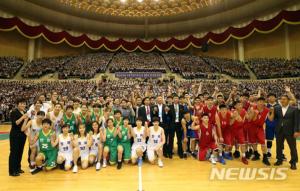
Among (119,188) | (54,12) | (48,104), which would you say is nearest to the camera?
(119,188)

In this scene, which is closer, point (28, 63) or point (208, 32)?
point (28, 63)

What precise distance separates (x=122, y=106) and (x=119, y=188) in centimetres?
307

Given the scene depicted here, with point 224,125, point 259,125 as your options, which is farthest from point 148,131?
point 259,125

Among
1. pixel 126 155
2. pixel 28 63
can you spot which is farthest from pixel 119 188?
pixel 28 63

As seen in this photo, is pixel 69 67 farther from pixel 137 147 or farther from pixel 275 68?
pixel 275 68

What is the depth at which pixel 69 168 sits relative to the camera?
512 cm

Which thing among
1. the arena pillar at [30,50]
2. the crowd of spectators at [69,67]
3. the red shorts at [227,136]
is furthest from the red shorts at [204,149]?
the arena pillar at [30,50]

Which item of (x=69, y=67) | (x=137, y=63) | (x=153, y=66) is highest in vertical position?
(x=137, y=63)

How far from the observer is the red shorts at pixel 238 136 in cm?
572

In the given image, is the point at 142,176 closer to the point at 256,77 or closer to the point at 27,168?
the point at 27,168

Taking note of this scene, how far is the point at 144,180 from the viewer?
4414 millimetres

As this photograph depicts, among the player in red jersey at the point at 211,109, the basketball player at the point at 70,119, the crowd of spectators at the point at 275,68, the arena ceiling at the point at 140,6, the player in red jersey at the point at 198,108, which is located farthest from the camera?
the arena ceiling at the point at 140,6

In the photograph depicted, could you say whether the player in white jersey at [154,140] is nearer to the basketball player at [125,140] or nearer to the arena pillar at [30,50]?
the basketball player at [125,140]

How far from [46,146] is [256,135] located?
5.10 m
